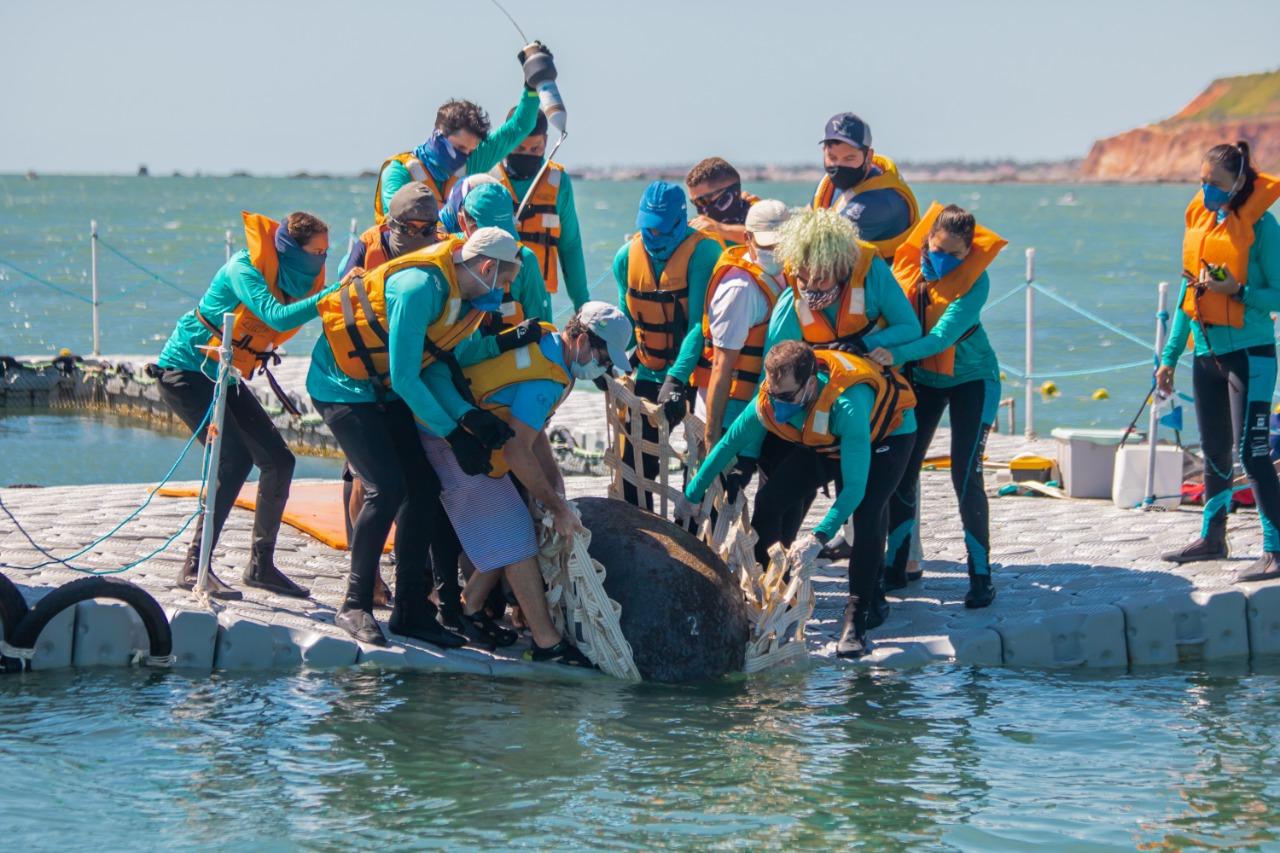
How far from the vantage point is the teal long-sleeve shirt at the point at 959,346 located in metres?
6.67

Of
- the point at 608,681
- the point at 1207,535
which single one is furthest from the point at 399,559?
the point at 1207,535

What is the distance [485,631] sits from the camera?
664cm

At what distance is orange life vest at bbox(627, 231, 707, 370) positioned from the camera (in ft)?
23.3

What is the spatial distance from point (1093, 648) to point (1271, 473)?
120 centimetres

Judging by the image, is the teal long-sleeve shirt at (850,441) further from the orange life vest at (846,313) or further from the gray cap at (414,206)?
the gray cap at (414,206)

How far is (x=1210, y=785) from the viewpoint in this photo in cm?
541

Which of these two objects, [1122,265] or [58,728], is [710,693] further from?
[1122,265]

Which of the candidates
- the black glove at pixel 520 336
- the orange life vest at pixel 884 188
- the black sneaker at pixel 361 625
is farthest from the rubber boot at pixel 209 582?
the orange life vest at pixel 884 188

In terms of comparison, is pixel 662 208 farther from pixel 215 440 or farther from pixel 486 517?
pixel 215 440

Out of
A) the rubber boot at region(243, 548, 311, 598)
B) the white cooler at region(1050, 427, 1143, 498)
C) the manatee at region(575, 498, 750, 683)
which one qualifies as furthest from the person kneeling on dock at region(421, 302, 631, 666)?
the white cooler at region(1050, 427, 1143, 498)

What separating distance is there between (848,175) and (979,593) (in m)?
1.87

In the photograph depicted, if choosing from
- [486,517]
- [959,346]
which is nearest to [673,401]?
[486,517]

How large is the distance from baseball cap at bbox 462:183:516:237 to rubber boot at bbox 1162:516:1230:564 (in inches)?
136

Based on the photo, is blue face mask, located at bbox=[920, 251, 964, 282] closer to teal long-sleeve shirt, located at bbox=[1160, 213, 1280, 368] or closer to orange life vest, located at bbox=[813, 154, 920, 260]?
orange life vest, located at bbox=[813, 154, 920, 260]
